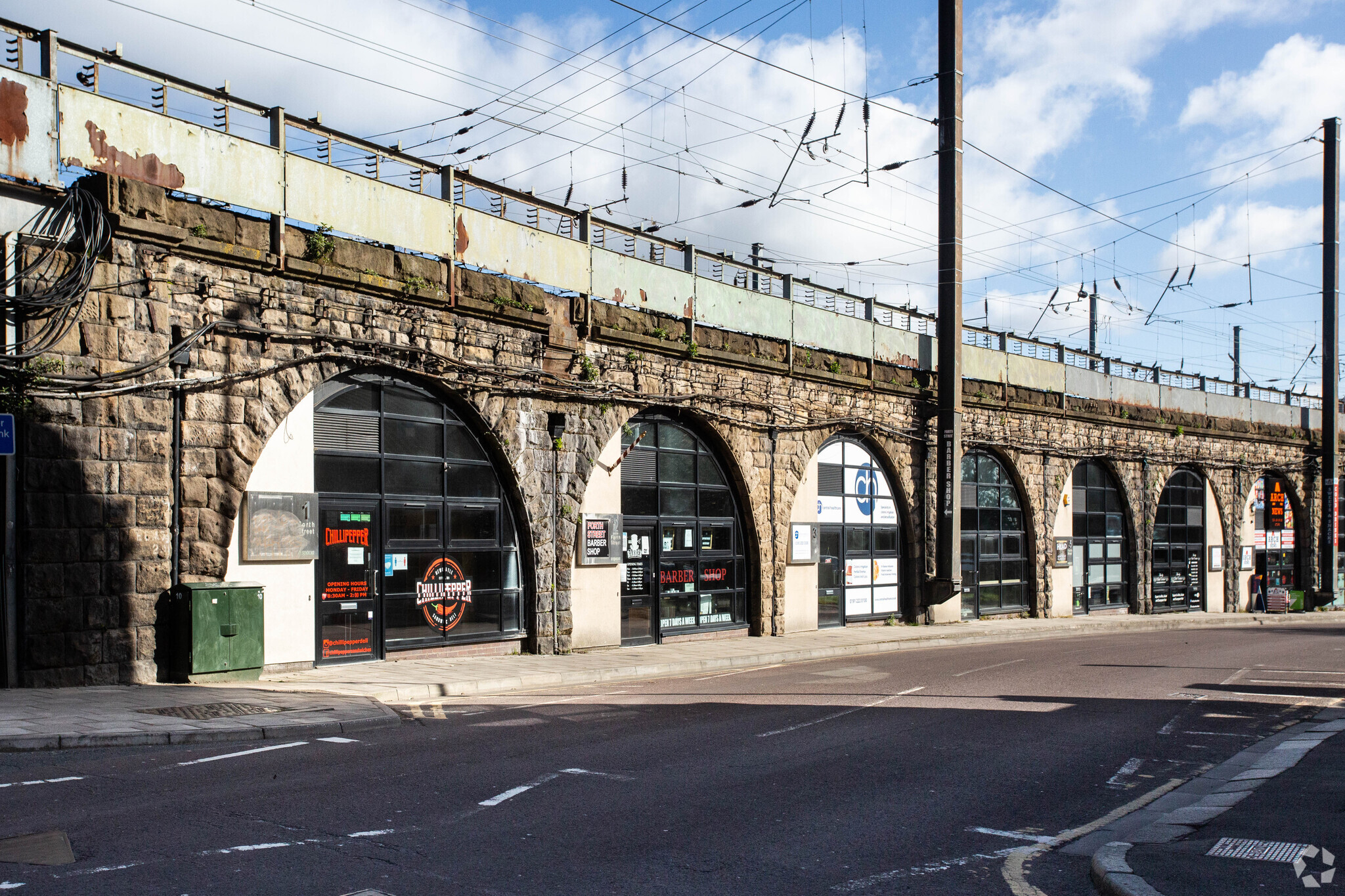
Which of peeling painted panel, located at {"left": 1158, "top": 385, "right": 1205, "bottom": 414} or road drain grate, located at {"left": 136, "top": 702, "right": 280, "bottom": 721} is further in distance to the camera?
peeling painted panel, located at {"left": 1158, "top": 385, "right": 1205, "bottom": 414}

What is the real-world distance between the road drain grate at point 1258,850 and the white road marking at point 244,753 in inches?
305

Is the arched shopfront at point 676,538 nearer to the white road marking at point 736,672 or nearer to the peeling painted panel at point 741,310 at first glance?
the peeling painted panel at point 741,310

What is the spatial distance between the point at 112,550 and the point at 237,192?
4911mm

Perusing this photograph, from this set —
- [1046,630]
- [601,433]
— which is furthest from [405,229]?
[1046,630]

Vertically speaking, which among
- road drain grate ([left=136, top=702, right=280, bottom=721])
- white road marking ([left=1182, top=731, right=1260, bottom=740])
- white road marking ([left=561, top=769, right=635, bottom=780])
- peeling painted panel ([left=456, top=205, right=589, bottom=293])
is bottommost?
white road marking ([left=1182, top=731, right=1260, bottom=740])

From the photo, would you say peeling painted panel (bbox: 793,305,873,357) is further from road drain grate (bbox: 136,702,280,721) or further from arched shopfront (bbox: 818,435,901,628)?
road drain grate (bbox: 136,702,280,721)

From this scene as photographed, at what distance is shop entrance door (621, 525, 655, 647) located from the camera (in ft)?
66.9

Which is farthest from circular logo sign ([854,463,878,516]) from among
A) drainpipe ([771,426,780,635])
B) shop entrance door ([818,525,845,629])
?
drainpipe ([771,426,780,635])

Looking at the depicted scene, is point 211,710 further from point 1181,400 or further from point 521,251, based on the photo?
point 1181,400

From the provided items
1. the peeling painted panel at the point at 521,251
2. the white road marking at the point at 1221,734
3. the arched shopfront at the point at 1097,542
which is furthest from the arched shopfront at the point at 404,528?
the arched shopfront at the point at 1097,542

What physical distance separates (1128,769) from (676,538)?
12699mm

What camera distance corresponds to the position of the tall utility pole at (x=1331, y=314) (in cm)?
3881

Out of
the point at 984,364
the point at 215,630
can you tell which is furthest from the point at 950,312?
the point at 215,630

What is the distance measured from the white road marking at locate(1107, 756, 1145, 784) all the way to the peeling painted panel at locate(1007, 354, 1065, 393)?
868 inches
